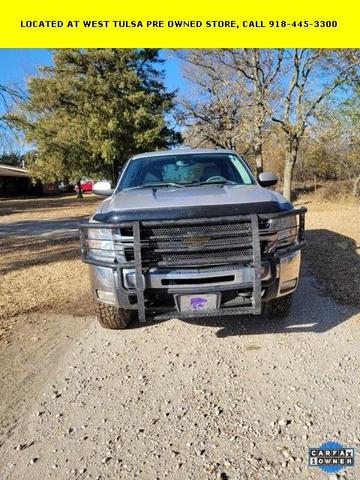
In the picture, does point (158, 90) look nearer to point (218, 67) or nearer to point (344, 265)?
point (218, 67)

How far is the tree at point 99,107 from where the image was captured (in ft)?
74.0

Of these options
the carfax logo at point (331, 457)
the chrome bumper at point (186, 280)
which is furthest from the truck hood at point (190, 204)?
the carfax logo at point (331, 457)

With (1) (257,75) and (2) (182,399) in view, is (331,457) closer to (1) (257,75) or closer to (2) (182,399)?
(2) (182,399)

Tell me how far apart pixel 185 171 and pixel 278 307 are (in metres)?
2.02

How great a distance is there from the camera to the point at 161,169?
4.70 m

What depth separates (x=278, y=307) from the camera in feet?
12.4

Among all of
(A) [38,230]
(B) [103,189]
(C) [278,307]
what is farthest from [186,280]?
(A) [38,230]

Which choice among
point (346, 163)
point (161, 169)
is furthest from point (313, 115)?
point (161, 169)

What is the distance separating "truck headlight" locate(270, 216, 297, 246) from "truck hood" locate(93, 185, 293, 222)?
0.10 metres

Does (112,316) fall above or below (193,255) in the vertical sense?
below

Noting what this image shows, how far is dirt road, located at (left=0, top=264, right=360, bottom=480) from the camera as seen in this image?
2.13 m

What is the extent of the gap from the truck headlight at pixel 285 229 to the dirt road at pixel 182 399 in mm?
954

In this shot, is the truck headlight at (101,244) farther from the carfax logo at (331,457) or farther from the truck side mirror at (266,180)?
the truck side mirror at (266,180)

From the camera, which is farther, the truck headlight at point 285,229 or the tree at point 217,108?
the tree at point 217,108
